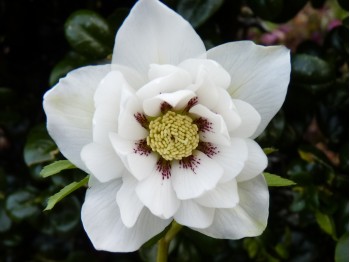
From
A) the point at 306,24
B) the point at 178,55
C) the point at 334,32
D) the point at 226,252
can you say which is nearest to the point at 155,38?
the point at 178,55

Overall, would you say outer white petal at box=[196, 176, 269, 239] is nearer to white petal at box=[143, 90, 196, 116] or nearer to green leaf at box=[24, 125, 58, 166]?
white petal at box=[143, 90, 196, 116]

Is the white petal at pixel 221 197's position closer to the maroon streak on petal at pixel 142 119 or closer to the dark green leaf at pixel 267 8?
the maroon streak on petal at pixel 142 119

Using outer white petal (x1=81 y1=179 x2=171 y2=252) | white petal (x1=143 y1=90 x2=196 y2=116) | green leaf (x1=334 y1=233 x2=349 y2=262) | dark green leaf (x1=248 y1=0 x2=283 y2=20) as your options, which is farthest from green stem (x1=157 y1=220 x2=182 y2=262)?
dark green leaf (x1=248 y1=0 x2=283 y2=20)

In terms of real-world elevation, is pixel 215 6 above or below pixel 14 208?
above

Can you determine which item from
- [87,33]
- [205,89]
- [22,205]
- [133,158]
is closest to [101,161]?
[133,158]

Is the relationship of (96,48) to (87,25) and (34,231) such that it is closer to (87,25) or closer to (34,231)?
(87,25)
